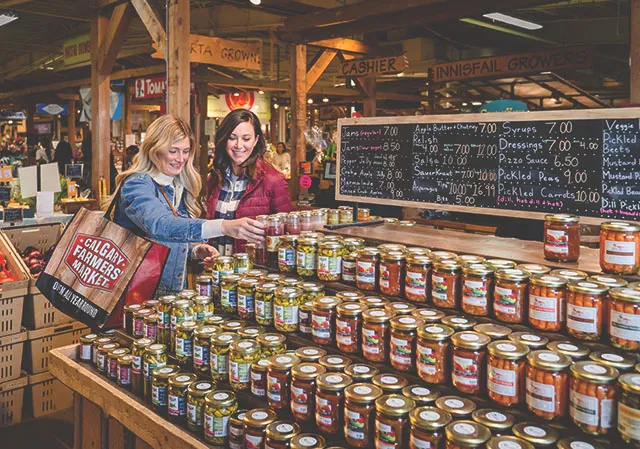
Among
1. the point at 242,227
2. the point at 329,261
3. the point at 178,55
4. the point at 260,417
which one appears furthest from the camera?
the point at 178,55

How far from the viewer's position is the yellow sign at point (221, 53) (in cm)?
541

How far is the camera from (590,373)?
1.60m

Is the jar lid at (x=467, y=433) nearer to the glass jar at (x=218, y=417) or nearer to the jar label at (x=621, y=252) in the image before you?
the jar label at (x=621, y=252)

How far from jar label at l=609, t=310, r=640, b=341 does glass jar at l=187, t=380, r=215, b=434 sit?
59.3 inches

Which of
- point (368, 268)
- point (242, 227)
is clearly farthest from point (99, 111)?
point (368, 268)

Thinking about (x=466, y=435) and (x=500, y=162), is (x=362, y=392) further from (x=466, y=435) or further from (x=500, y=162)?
(x=500, y=162)

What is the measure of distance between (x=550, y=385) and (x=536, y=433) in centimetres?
14

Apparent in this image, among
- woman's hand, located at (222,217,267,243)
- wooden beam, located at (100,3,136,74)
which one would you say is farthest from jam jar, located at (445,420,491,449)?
wooden beam, located at (100,3,136,74)

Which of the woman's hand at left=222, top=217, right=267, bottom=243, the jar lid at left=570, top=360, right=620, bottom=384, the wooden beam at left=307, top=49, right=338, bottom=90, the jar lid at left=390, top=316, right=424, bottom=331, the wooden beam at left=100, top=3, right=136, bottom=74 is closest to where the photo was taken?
the jar lid at left=570, top=360, right=620, bottom=384

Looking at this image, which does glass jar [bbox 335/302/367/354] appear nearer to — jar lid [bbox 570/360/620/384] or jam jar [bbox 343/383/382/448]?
jam jar [bbox 343/383/382/448]

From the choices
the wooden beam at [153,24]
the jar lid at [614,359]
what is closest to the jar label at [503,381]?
the jar lid at [614,359]

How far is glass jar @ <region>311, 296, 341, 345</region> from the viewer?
228cm

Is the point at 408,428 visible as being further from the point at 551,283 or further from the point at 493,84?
the point at 493,84

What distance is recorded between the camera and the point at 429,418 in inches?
68.9
